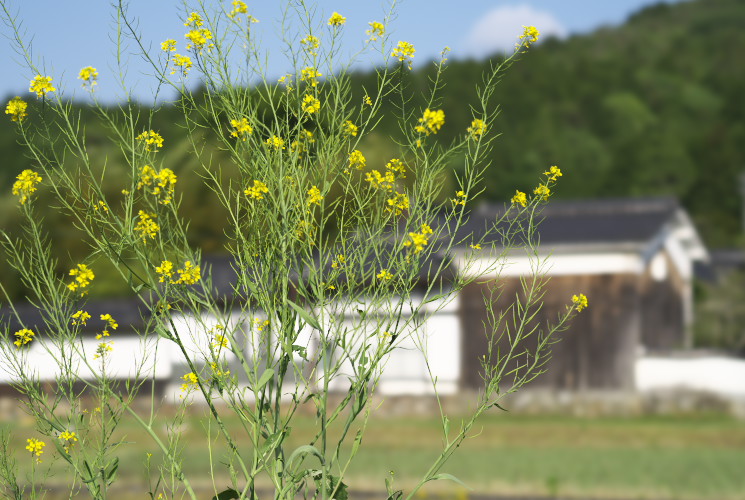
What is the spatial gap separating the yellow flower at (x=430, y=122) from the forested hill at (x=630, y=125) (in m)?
36.1

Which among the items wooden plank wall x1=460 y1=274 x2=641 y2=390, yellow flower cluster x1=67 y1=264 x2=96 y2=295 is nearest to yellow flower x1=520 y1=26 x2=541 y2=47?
yellow flower cluster x1=67 y1=264 x2=96 y2=295

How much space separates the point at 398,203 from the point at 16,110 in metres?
1.58

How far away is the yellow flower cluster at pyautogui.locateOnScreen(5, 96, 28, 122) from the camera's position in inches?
160

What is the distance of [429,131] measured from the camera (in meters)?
4.02

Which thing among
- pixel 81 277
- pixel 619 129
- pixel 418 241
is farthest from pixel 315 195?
pixel 619 129

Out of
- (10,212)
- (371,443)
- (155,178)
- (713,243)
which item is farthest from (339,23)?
(713,243)

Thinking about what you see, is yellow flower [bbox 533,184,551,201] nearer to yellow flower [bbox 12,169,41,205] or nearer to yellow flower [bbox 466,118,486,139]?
yellow flower [bbox 466,118,486,139]

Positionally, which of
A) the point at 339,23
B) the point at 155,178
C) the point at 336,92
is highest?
the point at 339,23

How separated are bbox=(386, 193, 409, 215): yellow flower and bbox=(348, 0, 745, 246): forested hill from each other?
118 feet

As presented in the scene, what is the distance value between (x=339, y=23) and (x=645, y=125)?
6045 centimetres

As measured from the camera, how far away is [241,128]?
13.0ft

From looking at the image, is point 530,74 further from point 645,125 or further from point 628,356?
point 628,356

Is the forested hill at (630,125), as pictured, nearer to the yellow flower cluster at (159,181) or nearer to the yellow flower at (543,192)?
the yellow flower at (543,192)

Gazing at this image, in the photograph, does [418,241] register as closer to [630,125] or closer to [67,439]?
[67,439]
